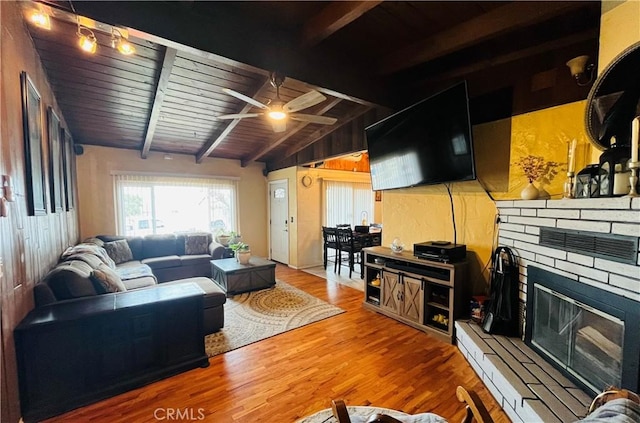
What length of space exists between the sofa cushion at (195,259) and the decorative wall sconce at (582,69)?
5.22m

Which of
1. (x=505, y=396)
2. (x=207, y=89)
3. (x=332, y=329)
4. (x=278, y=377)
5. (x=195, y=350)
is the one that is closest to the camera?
(x=505, y=396)

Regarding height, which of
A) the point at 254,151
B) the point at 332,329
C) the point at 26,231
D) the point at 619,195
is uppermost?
the point at 254,151

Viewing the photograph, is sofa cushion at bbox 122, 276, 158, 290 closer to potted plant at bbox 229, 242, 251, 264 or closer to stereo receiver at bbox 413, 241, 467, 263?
potted plant at bbox 229, 242, 251, 264

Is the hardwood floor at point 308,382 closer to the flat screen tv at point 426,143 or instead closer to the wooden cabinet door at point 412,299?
the wooden cabinet door at point 412,299

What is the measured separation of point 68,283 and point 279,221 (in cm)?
420

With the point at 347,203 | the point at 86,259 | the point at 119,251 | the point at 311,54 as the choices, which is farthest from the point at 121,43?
the point at 347,203

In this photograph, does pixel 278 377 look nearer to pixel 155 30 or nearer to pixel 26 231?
pixel 26 231

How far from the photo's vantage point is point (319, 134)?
15.1 ft

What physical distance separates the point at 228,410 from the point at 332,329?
4.45 ft

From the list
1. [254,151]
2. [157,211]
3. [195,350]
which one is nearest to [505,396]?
[195,350]

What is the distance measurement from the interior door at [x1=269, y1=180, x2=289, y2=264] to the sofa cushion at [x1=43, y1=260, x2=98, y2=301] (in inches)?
153

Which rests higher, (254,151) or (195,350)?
(254,151)

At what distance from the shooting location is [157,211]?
5242mm

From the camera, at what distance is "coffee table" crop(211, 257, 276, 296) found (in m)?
3.90
